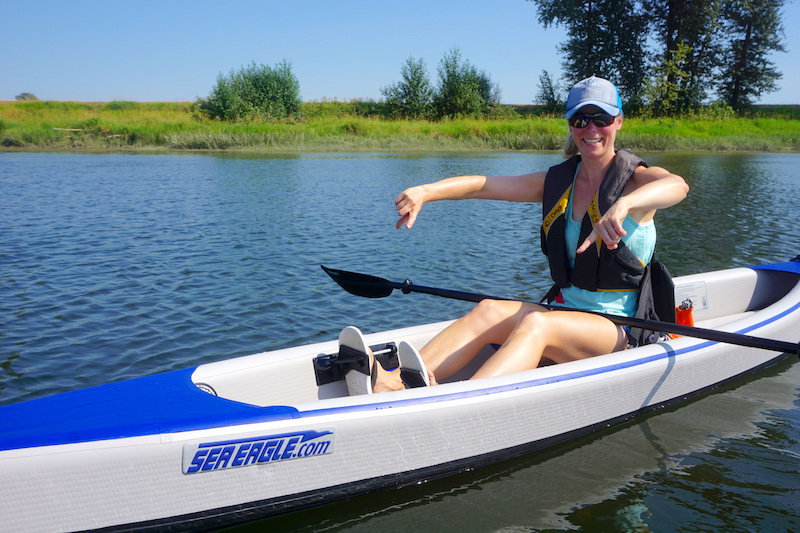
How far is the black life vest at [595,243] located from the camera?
3301 millimetres

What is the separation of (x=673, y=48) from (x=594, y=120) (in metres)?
34.3

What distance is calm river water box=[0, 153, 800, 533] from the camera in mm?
3068

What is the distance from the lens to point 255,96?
34.5m

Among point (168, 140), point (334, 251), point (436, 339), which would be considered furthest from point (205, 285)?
point (168, 140)

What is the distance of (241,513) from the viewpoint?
271 centimetres

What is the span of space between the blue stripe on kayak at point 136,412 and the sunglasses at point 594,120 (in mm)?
1224

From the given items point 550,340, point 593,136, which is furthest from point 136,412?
point 593,136

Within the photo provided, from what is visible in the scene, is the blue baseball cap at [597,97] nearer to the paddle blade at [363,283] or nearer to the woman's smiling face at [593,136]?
the woman's smiling face at [593,136]

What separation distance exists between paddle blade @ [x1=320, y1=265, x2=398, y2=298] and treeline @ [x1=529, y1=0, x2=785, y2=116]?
30.7 m

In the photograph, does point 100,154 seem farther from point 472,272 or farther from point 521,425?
point 521,425

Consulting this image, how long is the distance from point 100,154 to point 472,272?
20602 millimetres

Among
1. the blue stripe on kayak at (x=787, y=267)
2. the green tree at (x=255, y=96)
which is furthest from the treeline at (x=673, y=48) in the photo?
the blue stripe on kayak at (x=787, y=267)

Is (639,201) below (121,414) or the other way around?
the other way around

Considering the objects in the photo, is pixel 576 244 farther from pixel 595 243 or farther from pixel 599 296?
pixel 599 296
